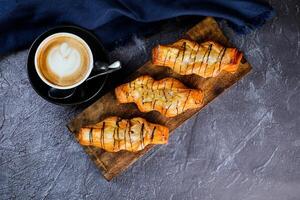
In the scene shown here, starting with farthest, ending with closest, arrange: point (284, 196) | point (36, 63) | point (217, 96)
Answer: point (284, 196), point (217, 96), point (36, 63)

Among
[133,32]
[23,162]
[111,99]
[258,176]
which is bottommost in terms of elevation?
[23,162]

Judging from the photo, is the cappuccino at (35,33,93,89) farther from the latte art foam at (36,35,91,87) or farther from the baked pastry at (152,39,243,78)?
the baked pastry at (152,39,243,78)

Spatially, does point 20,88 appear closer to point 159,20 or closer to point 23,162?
point 23,162

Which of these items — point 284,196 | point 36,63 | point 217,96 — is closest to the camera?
point 36,63

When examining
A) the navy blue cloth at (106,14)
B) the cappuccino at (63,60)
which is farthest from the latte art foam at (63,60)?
the navy blue cloth at (106,14)

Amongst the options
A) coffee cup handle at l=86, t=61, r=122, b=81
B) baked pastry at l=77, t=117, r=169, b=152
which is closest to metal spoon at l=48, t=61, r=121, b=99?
coffee cup handle at l=86, t=61, r=122, b=81

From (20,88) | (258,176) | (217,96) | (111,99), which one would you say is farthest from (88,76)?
(258,176)

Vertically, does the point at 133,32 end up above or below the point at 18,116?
above

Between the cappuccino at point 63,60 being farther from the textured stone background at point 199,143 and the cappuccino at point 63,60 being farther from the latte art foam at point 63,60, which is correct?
the textured stone background at point 199,143
